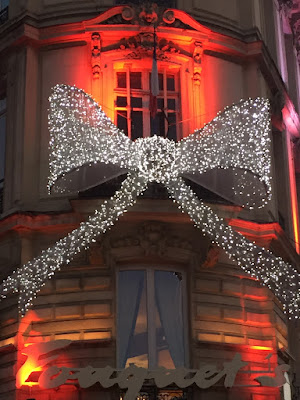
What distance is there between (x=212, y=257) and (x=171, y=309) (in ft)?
4.93

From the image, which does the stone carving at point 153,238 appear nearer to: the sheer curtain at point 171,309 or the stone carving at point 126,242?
the stone carving at point 126,242

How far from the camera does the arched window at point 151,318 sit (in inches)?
823

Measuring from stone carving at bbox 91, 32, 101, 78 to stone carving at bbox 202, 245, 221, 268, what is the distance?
17.4 ft

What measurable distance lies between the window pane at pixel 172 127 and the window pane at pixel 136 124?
71 cm

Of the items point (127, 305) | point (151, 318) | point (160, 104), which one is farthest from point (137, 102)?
point (151, 318)

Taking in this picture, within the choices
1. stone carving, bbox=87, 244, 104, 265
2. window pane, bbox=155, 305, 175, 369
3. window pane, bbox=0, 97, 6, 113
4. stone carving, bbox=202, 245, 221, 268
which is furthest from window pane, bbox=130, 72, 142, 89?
window pane, bbox=155, 305, 175, 369

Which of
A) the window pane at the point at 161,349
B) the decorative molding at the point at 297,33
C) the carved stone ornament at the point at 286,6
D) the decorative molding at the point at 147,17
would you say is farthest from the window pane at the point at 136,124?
the decorative molding at the point at 297,33

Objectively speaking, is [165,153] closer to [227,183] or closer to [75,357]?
[227,183]

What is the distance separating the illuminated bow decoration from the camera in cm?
2048

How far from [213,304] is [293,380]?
12.9 ft

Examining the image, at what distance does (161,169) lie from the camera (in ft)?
68.8

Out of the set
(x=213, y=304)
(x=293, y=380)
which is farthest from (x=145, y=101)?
(x=293, y=380)

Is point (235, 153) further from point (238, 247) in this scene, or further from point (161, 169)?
point (238, 247)

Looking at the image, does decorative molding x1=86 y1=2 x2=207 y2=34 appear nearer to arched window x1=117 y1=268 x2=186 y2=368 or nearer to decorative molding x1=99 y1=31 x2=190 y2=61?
decorative molding x1=99 y1=31 x2=190 y2=61
